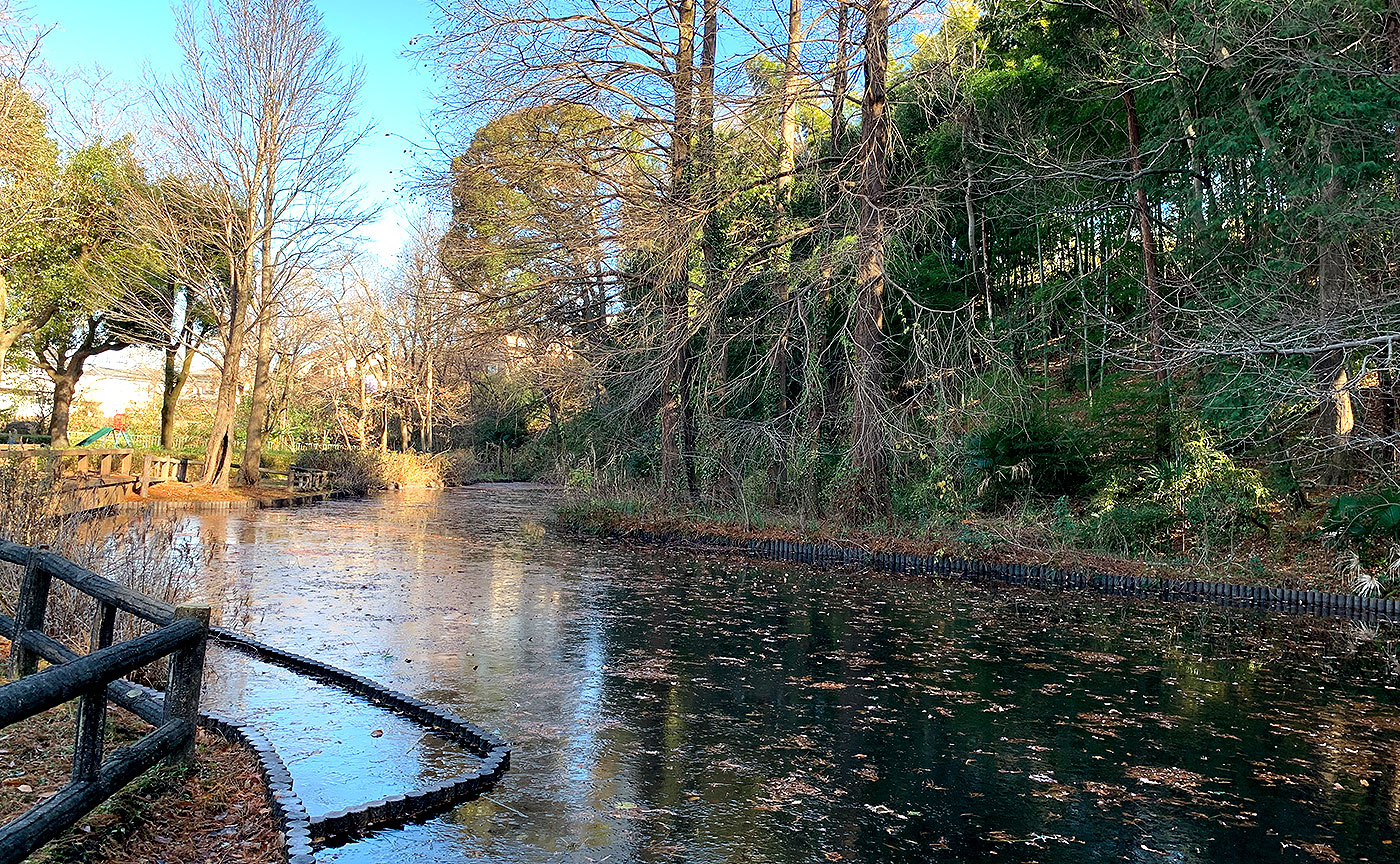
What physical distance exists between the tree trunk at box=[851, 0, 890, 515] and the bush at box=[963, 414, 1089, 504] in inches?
61.8

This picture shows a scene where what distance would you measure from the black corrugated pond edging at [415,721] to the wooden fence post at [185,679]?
2.72 ft

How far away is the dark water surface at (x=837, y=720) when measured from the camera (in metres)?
4.70

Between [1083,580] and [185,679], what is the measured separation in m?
11.7

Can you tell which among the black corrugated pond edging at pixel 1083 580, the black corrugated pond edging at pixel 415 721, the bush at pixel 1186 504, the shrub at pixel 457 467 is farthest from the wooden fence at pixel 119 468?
the bush at pixel 1186 504

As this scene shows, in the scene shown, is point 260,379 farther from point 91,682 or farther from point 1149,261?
point 91,682

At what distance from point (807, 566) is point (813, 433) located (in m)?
2.97

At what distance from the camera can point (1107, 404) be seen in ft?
62.7

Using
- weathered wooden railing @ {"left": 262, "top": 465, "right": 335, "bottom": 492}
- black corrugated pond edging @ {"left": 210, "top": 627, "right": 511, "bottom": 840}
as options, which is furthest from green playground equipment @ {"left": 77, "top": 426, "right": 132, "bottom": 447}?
black corrugated pond edging @ {"left": 210, "top": 627, "right": 511, "bottom": 840}

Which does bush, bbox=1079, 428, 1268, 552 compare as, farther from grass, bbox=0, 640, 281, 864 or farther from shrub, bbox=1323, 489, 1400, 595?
grass, bbox=0, 640, 281, 864

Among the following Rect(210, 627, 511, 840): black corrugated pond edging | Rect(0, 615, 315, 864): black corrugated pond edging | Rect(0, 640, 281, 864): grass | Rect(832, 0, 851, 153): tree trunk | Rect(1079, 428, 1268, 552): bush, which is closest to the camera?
Rect(0, 640, 281, 864): grass

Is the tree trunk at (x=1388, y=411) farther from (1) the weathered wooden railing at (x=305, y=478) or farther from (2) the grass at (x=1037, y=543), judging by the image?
(1) the weathered wooden railing at (x=305, y=478)

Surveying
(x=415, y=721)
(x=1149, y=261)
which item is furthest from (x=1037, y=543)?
(x=415, y=721)

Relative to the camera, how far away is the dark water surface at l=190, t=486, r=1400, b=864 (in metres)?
4.70

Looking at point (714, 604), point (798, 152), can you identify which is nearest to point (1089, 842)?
point (714, 604)
